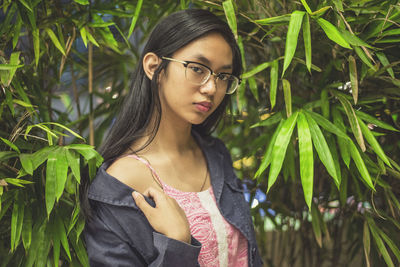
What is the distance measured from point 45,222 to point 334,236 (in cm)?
112

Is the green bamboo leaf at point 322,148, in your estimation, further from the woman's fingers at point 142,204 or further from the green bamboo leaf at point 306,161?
the woman's fingers at point 142,204

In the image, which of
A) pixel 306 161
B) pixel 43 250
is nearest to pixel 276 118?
pixel 306 161

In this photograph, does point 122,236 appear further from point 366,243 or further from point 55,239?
point 366,243

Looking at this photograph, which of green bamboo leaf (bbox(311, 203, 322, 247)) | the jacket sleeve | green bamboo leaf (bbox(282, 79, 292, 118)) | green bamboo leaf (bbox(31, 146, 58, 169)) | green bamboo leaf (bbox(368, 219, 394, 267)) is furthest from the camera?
green bamboo leaf (bbox(311, 203, 322, 247))

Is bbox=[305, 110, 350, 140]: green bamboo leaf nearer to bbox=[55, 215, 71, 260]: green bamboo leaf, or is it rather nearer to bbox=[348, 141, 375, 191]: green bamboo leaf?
bbox=[348, 141, 375, 191]: green bamboo leaf

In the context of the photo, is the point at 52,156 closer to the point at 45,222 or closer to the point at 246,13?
the point at 45,222

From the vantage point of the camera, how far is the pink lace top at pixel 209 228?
1.16 meters

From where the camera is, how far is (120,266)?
3.36 ft

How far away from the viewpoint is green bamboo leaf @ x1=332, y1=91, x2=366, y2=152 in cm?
116

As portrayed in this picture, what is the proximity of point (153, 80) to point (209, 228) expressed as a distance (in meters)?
0.42

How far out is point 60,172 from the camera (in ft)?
3.59

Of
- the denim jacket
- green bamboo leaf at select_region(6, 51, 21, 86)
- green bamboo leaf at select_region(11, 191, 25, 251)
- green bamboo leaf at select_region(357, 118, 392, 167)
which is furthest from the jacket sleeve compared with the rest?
green bamboo leaf at select_region(357, 118, 392, 167)

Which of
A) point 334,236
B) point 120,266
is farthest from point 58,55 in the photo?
point 334,236

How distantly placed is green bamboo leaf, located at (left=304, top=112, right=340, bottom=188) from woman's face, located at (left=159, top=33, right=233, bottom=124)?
0.91ft
